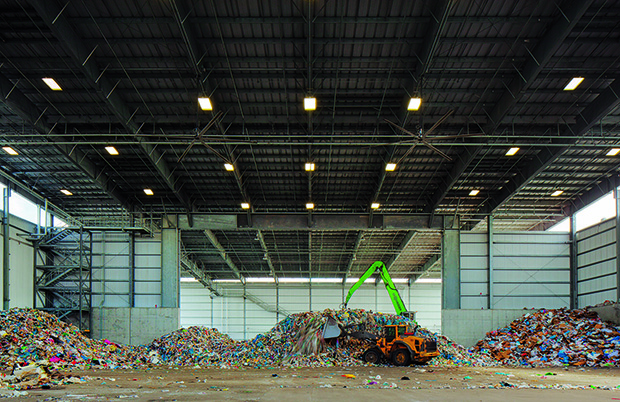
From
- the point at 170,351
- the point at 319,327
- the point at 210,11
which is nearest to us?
the point at 210,11

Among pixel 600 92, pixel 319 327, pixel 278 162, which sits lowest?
pixel 319 327

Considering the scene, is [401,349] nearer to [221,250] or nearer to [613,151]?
[613,151]

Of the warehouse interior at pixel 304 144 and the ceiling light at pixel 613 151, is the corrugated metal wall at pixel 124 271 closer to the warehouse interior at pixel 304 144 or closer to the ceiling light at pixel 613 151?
the warehouse interior at pixel 304 144

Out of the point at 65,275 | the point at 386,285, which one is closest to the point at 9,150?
the point at 65,275

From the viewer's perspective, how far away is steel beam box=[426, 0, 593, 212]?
46.9 feet

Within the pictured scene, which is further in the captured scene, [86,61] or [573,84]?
[573,84]

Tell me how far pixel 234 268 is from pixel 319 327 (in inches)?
908

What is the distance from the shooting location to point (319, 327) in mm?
24906

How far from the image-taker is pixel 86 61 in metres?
16.3

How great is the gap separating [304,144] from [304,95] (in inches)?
117

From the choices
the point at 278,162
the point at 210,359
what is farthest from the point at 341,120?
the point at 210,359

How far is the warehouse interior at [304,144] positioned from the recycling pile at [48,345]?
2630 mm

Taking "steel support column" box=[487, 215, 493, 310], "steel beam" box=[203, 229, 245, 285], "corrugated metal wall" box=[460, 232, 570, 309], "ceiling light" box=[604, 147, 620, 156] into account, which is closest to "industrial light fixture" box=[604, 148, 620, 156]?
"ceiling light" box=[604, 147, 620, 156]

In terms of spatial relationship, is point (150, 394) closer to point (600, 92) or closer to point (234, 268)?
point (600, 92)
